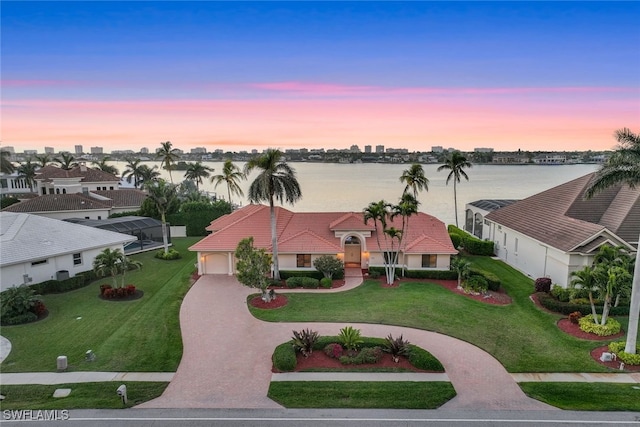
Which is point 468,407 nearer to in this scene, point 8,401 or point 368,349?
point 368,349

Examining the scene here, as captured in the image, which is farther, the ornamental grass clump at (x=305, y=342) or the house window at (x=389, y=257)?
the house window at (x=389, y=257)

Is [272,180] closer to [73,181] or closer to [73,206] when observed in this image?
[73,206]

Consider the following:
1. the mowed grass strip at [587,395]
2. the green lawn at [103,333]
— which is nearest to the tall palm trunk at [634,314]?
the mowed grass strip at [587,395]

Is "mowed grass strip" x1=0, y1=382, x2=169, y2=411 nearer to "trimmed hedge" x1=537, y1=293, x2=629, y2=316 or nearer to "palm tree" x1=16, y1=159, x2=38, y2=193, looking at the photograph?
"trimmed hedge" x1=537, y1=293, x2=629, y2=316

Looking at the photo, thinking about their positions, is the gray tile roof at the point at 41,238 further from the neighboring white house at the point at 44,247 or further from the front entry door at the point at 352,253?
the front entry door at the point at 352,253

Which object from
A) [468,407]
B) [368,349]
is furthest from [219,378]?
[468,407]

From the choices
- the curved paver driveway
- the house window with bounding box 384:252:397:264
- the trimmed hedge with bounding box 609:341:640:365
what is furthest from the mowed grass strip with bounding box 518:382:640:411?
the house window with bounding box 384:252:397:264
